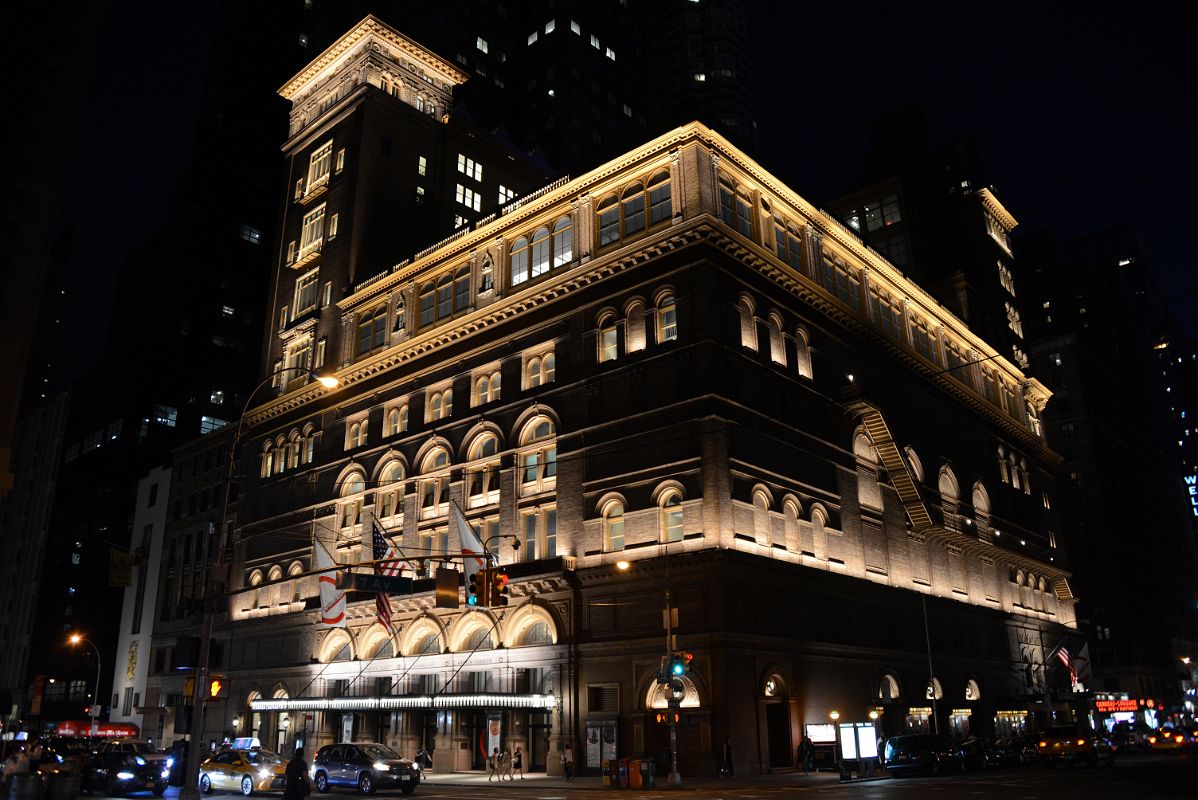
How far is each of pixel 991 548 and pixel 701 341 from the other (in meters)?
33.8

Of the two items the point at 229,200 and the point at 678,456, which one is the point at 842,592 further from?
the point at 229,200

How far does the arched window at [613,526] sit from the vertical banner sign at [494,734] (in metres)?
9.99

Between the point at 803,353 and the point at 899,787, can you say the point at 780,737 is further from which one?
the point at 803,353

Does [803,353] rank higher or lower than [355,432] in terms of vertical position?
higher

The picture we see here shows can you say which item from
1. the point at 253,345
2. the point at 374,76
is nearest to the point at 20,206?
the point at 374,76

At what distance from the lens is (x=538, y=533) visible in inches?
1813

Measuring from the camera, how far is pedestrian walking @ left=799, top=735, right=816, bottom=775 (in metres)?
38.8

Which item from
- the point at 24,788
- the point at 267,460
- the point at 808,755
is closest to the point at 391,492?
the point at 267,460

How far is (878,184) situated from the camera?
86.8 meters

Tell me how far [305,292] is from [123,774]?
134 ft

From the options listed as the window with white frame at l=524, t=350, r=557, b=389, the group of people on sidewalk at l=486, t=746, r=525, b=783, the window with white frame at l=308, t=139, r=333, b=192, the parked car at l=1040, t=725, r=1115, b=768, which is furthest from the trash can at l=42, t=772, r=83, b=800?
the window with white frame at l=308, t=139, r=333, b=192

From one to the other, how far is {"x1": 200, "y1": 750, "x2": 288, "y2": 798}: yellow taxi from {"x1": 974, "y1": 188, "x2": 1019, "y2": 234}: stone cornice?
92.9m

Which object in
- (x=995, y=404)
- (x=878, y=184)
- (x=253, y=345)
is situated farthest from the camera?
(x=253, y=345)

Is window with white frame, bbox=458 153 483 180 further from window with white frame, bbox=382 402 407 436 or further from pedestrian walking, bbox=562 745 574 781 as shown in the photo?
pedestrian walking, bbox=562 745 574 781
